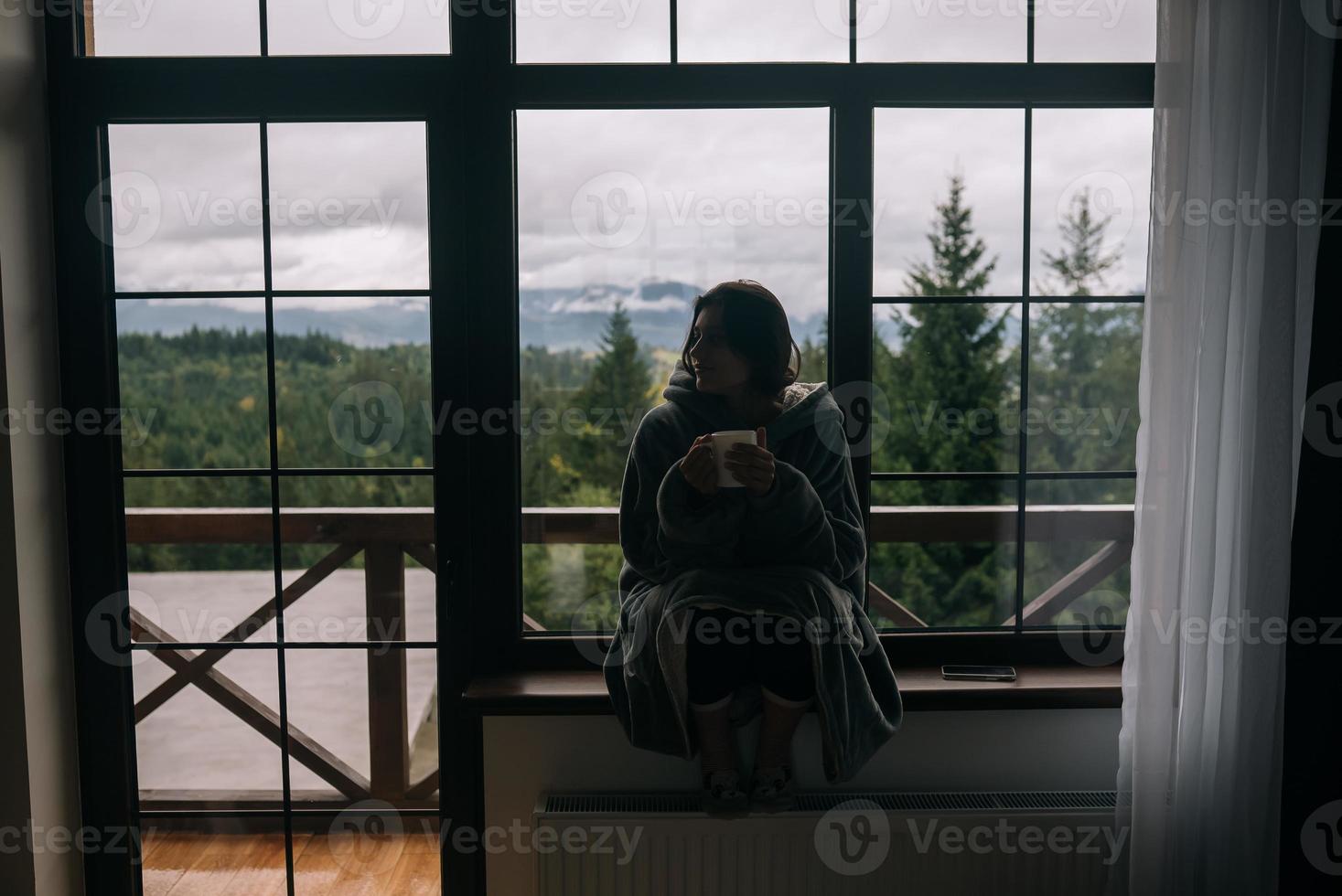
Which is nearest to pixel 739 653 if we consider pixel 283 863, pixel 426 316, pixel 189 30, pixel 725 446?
pixel 725 446

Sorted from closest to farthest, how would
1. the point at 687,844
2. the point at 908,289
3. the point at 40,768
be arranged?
the point at 687,844, the point at 40,768, the point at 908,289

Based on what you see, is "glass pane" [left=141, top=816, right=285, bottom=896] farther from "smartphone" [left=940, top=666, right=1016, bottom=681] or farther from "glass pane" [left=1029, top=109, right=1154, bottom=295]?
"glass pane" [left=1029, top=109, right=1154, bottom=295]

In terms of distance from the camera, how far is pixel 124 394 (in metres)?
1.88

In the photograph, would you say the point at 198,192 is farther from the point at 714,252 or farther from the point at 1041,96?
the point at 1041,96

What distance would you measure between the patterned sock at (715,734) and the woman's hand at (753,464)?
427 millimetres

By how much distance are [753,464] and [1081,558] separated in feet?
3.23

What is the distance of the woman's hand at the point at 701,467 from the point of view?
4.85ft

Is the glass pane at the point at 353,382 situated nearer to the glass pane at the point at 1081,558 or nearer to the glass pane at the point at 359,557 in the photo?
the glass pane at the point at 359,557

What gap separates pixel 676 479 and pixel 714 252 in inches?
23.7

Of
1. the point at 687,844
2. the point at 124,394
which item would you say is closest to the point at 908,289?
the point at 687,844

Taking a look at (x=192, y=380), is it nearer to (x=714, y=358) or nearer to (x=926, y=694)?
(x=714, y=358)

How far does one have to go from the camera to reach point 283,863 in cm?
192

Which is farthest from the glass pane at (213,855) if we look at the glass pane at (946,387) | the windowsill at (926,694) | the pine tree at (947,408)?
the glass pane at (946,387)

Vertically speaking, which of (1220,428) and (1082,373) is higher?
(1082,373)
